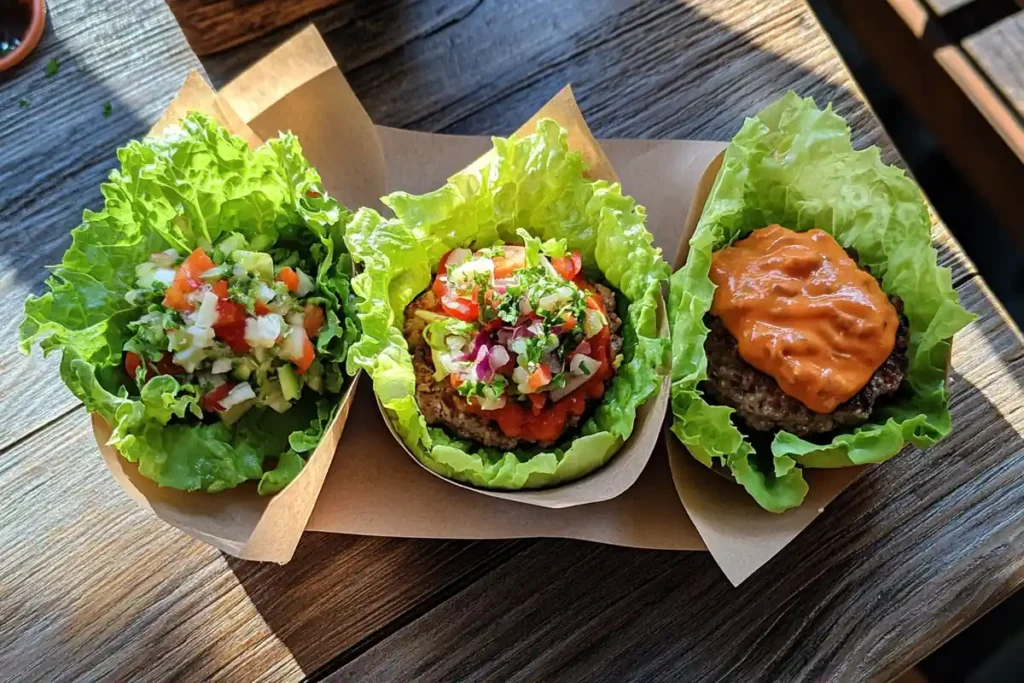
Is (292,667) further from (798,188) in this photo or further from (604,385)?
(798,188)

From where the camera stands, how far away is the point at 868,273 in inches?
63.4

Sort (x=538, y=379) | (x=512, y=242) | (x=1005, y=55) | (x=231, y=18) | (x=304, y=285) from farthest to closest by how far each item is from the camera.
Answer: (x=1005, y=55) < (x=231, y=18) < (x=512, y=242) < (x=304, y=285) < (x=538, y=379)

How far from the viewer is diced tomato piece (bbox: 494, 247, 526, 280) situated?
159 cm

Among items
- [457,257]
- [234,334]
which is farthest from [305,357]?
[457,257]

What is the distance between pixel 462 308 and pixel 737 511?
0.61 meters

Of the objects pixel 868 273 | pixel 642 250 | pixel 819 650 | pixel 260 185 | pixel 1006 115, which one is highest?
pixel 260 185

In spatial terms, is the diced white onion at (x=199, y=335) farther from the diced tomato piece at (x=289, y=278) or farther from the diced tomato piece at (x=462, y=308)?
the diced tomato piece at (x=462, y=308)

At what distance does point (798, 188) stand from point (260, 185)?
1.05 meters

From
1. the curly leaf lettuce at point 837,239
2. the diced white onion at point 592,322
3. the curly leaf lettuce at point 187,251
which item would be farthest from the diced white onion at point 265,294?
the curly leaf lettuce at point 837,239

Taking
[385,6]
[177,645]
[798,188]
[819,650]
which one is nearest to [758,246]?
[798,188]

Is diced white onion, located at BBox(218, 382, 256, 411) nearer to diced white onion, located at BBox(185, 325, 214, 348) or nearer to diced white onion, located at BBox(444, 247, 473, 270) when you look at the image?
diced white onion, located at BBox(185, 325, 214, 348)

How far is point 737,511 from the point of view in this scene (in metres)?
1.52

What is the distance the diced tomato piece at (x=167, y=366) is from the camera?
1528 mm

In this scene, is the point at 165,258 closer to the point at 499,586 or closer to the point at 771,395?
the point at 499,586
